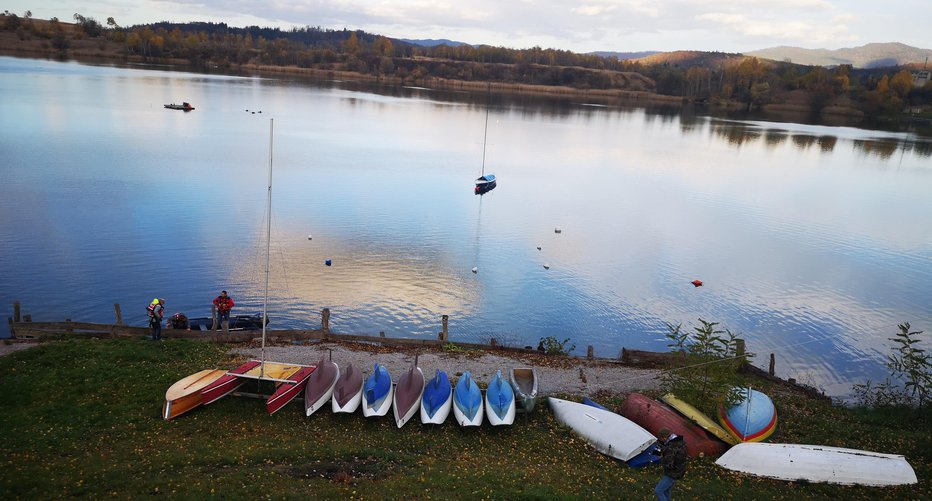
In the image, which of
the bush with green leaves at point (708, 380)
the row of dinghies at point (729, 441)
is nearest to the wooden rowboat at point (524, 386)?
the row of dinghies at point (729, 441)

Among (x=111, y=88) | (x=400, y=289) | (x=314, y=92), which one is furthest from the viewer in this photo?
(x=314, y=92)

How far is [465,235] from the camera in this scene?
4538cm

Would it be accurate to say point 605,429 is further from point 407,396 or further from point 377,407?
point 377,407

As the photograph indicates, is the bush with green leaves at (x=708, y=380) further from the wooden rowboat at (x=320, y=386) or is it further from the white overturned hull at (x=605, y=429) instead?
the wooden rowboat at (x=320, y=386)

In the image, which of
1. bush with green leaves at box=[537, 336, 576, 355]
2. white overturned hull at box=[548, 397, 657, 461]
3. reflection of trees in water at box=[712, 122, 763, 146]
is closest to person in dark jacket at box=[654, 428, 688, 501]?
white overturned hull at box=[548, 397, 657, 461]

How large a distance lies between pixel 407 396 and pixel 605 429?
5.75 m

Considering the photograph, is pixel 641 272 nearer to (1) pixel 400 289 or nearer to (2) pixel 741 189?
(1) pixel 400 289

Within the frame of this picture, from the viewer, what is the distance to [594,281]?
37812 millimetres

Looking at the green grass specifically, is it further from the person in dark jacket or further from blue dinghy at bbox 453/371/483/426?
the person in dark jacket

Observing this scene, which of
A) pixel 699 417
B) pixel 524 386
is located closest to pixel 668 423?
pixel 699 417

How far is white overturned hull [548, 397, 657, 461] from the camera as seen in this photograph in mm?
15773

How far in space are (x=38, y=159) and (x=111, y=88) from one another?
8350 cm

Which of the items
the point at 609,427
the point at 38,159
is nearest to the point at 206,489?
the point at 609,427

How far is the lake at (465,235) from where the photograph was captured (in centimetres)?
3055
